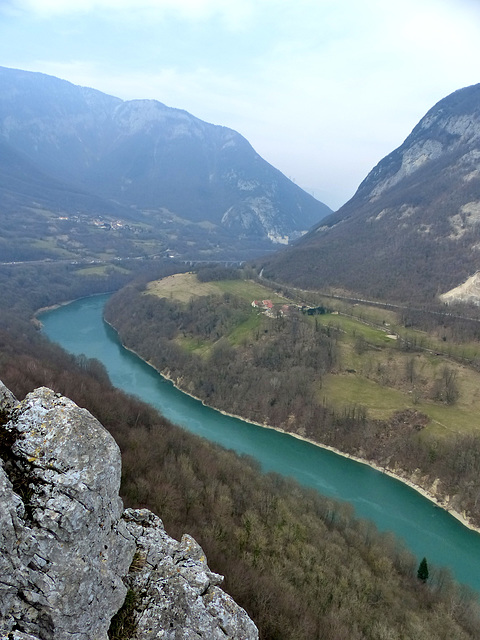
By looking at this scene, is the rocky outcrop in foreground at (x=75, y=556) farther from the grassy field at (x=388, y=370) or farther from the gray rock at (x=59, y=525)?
the grassy field at (x=388, y=370)

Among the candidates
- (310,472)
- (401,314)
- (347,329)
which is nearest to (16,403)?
(310,472)

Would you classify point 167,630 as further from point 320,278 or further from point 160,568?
point 320,278

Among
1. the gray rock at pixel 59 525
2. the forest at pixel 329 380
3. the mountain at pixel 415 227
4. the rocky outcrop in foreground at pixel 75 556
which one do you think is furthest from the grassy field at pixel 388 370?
the gray rock at pixel 59 525

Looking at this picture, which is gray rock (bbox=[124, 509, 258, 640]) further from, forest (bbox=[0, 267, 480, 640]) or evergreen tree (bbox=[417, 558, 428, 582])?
evergreen tree (bbox=[417, 558, 428, 582])

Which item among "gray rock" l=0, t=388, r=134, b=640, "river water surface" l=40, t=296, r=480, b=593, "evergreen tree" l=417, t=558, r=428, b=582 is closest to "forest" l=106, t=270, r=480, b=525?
"river water surface" l=40, t=296, r=480, b=593

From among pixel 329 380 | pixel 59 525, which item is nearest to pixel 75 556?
pixel 59 525

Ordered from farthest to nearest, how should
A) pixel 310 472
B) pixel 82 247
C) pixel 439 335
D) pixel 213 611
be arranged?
pixel 82 247
pixel 439 335
pixel 310 472
pixel 213 611

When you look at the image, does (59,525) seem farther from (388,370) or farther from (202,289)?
(202,289)
